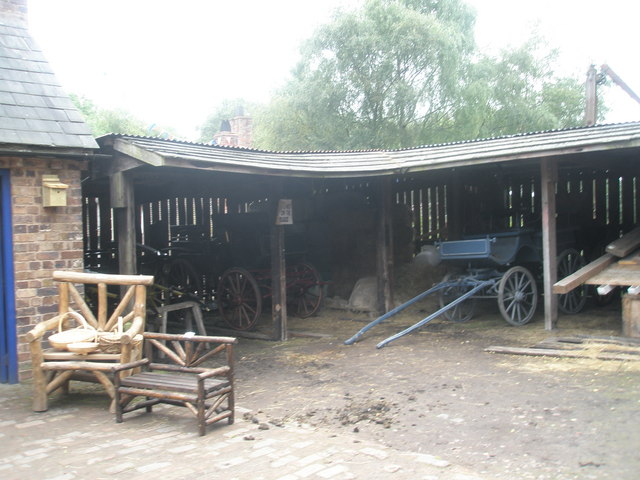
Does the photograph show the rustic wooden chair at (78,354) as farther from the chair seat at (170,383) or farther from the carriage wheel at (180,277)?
the carriage wheel at (180,277)

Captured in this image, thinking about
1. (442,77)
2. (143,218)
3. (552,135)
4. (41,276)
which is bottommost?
(41,276)

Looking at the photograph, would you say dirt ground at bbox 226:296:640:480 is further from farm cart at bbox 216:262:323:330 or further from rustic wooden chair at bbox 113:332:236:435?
farm cart at bbox 216:262:323:330

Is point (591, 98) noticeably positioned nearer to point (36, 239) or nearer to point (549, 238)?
point (549, 238)

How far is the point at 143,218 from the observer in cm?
1194

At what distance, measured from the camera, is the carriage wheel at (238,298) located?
9672mm

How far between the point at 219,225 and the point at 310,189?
187 cm

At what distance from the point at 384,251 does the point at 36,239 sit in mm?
6005

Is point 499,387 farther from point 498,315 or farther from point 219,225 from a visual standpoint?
point 219,225

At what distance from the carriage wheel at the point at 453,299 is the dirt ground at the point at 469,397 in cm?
61

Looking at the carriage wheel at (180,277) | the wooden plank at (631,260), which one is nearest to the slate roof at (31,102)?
the carriage wheel at (180,277)

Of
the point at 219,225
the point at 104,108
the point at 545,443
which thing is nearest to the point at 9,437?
the point at 545,443

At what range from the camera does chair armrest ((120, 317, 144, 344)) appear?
17.3 ft

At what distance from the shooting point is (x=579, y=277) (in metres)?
7.92

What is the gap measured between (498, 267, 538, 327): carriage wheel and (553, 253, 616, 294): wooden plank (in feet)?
2.91
